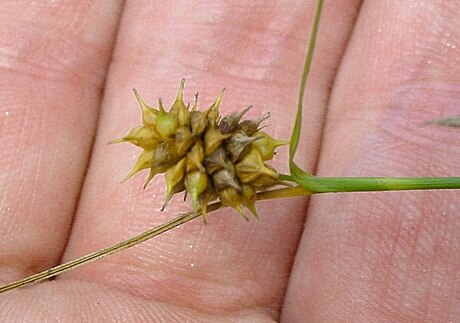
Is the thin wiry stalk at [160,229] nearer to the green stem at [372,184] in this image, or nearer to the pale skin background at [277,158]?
the green stem at [372,184]

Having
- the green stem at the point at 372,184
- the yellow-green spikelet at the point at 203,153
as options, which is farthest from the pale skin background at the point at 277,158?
the yellow-green spikelet at the point at 203,153

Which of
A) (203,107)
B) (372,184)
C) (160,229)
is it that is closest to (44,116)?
(203,107)

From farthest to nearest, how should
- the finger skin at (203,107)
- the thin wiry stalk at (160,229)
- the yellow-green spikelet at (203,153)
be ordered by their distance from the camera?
the finger skin at (203,107)
the thin wiry stalk at (160,229)
the yellow-green spikelet at (203,153)

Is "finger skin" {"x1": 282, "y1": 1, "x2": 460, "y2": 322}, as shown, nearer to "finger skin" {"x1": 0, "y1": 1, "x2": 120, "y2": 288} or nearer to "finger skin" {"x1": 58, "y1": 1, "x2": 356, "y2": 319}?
"finger skin" {"x1": 58, "y1": 1, "x2": 356, "y2": 319}

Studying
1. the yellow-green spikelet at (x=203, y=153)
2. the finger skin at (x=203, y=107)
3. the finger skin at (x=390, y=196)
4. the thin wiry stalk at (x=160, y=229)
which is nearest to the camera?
the yellow-green spikelet at (x=203, y=153)

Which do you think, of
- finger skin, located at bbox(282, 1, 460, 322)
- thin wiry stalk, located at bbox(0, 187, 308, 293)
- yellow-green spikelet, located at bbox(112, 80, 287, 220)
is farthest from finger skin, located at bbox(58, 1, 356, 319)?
yellow-green spikelet, located at bbox(112, 80, 287, 220)

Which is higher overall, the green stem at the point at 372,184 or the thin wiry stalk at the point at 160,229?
the green stem at the point at 372,184

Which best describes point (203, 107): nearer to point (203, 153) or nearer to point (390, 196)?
point (390, 196)

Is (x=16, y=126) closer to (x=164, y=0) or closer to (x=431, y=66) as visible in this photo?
(x=164, y=0)
